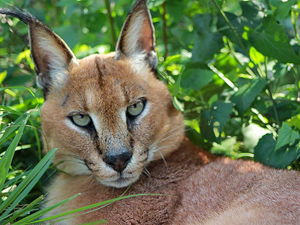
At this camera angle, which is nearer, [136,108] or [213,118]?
[136,108]

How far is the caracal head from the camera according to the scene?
2939mm

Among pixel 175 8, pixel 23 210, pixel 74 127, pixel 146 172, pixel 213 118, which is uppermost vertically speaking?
pixel 175 8

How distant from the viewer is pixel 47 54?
3256 mm

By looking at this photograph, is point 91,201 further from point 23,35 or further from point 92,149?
point 23,35

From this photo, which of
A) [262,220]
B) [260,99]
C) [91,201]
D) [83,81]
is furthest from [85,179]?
[260,99]

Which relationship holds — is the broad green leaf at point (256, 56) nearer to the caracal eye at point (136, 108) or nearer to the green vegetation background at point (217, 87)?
the green vegetation background at point (217, 87)

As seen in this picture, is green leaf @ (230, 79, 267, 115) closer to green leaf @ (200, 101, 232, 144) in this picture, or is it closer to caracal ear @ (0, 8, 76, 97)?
green leaf @ (200, 101, 232, 144)

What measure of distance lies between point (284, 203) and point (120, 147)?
42.8 inches

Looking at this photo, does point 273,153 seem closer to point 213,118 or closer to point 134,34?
point 213,118

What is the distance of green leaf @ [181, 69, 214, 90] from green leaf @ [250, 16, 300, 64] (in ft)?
1.80

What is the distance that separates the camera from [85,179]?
129 inches

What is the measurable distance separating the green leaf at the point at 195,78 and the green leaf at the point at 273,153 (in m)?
0.71

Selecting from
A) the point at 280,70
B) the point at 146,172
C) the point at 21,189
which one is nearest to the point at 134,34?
the point at 146,172

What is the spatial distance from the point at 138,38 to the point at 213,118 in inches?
35.2
